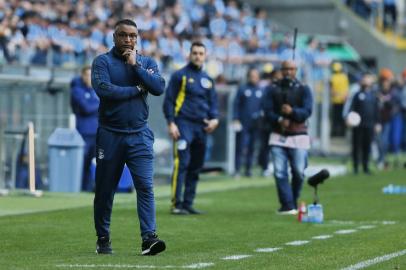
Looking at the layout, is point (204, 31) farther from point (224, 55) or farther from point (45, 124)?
point (45, 124)

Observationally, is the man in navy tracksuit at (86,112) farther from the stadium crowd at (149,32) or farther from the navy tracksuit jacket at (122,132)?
the navy tracksuit jacket at (122,132)

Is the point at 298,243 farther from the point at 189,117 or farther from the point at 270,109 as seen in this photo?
the point at 270,109

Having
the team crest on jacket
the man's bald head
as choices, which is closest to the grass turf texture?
the team crest on jacket

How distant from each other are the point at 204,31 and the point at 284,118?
22.4 meters

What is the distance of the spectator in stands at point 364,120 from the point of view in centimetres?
2680

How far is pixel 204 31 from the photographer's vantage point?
128ft

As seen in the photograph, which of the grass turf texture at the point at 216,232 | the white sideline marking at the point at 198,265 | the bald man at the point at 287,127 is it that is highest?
the bald man at the point at 287,127

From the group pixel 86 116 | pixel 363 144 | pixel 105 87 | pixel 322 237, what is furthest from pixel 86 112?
pixel 105 87

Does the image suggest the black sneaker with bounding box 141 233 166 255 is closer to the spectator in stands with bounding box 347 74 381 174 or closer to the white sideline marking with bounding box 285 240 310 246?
the white sideline marking with bounding box 285 240 310 246

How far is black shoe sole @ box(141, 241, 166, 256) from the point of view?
11.2 m

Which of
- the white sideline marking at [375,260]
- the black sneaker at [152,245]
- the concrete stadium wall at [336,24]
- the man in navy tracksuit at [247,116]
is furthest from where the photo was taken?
the concrete stadium wall at [336,24]

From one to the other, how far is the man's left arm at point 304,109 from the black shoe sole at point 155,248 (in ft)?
18.5

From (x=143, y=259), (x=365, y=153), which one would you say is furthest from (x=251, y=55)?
(x=143, y=259)

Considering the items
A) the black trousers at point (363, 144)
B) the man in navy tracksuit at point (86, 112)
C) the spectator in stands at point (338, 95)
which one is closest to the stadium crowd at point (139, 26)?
the spectator in stands at point (338, 95)
